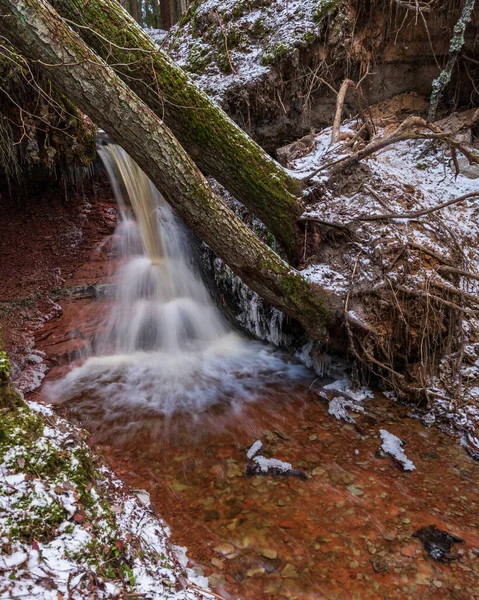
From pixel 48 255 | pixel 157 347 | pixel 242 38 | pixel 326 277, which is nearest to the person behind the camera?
pixel 326 277

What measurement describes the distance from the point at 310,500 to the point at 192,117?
12.1ft

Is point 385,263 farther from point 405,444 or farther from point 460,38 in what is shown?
point 460,38

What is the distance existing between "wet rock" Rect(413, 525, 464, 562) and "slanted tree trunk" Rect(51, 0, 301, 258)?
2952 millimetres

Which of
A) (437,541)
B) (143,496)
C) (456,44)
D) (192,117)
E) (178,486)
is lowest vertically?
(437,541)

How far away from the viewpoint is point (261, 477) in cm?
289

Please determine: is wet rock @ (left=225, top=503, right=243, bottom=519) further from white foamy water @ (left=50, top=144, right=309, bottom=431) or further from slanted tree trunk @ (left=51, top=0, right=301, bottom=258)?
slanted tree trunk @ (left=51, top=0, right=301, bottom=258)

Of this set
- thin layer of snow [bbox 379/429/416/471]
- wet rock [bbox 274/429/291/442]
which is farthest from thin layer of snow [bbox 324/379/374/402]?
wet rock [bbox 274/429/291/442]

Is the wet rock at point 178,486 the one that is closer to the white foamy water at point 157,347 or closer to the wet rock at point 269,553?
the wet rock at point 269,553

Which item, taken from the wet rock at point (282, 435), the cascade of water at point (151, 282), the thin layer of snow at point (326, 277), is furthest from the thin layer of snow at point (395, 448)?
the cascade of water at point (151, 282)

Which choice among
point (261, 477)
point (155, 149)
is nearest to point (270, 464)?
point (261, 477)

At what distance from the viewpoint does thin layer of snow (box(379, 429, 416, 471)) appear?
3045 mm

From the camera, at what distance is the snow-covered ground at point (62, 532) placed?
3.93ft

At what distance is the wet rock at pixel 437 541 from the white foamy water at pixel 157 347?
6.32 feet

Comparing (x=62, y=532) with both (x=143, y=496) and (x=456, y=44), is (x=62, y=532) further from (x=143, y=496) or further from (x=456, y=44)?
(x=456, y=44)
